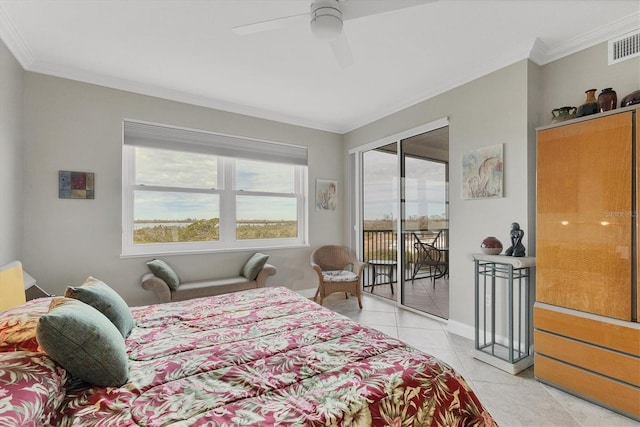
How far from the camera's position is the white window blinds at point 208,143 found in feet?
11.3

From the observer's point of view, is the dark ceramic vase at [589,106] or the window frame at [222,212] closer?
the dark ceramic vase at [589,106]

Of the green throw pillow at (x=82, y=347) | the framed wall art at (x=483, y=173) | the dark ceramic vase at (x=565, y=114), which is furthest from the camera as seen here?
the framed wall art at (x=483, y=173)

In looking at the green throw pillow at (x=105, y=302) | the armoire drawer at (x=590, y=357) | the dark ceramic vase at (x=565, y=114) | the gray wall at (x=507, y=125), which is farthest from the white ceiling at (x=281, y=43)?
the armoire drawer at (x=590, y=357)

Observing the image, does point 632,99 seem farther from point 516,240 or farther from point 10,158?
point 10,158

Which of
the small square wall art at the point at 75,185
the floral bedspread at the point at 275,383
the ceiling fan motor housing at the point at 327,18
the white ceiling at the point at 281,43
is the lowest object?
the floral bedspread at the point at 275,383

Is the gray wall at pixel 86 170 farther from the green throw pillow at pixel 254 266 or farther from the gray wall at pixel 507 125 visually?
the gray wall at pixel 507 125

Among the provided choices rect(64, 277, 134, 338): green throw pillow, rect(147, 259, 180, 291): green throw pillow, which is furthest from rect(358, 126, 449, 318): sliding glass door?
rect(64, 277, 134, 338): green throw pillow

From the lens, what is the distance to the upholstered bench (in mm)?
3133

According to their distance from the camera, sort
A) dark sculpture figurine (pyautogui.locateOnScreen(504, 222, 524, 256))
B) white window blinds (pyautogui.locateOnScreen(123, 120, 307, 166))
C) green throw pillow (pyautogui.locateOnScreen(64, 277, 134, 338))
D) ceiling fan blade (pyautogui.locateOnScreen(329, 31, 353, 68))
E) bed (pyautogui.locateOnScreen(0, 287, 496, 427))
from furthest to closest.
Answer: white window blinds (pyautogui.locateOnScreen(123, 120, 307, 166)) → dark sculpture figurine (pyautogui.locateOnScreen(504, 222, 524, 256)) → ceiling fan blade (pyautogui.locateOnScreen(329, 31, 353, 68)) → green throw pillow (pyautogui.locateOnScreen(64, 277, 134, 338)) → bed (pyautogui.locateOnScreen(0, 287, 496, 427))

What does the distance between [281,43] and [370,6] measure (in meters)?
1.10

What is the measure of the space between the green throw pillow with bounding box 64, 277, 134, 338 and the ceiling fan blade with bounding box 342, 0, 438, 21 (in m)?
2.11

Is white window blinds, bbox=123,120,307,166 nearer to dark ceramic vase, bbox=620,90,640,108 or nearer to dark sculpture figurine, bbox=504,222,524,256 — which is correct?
dark sculpture figurine, bbox=504,222,524,256

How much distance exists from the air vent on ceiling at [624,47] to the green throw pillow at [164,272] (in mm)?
4517

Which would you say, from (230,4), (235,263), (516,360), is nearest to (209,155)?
(235,263)
